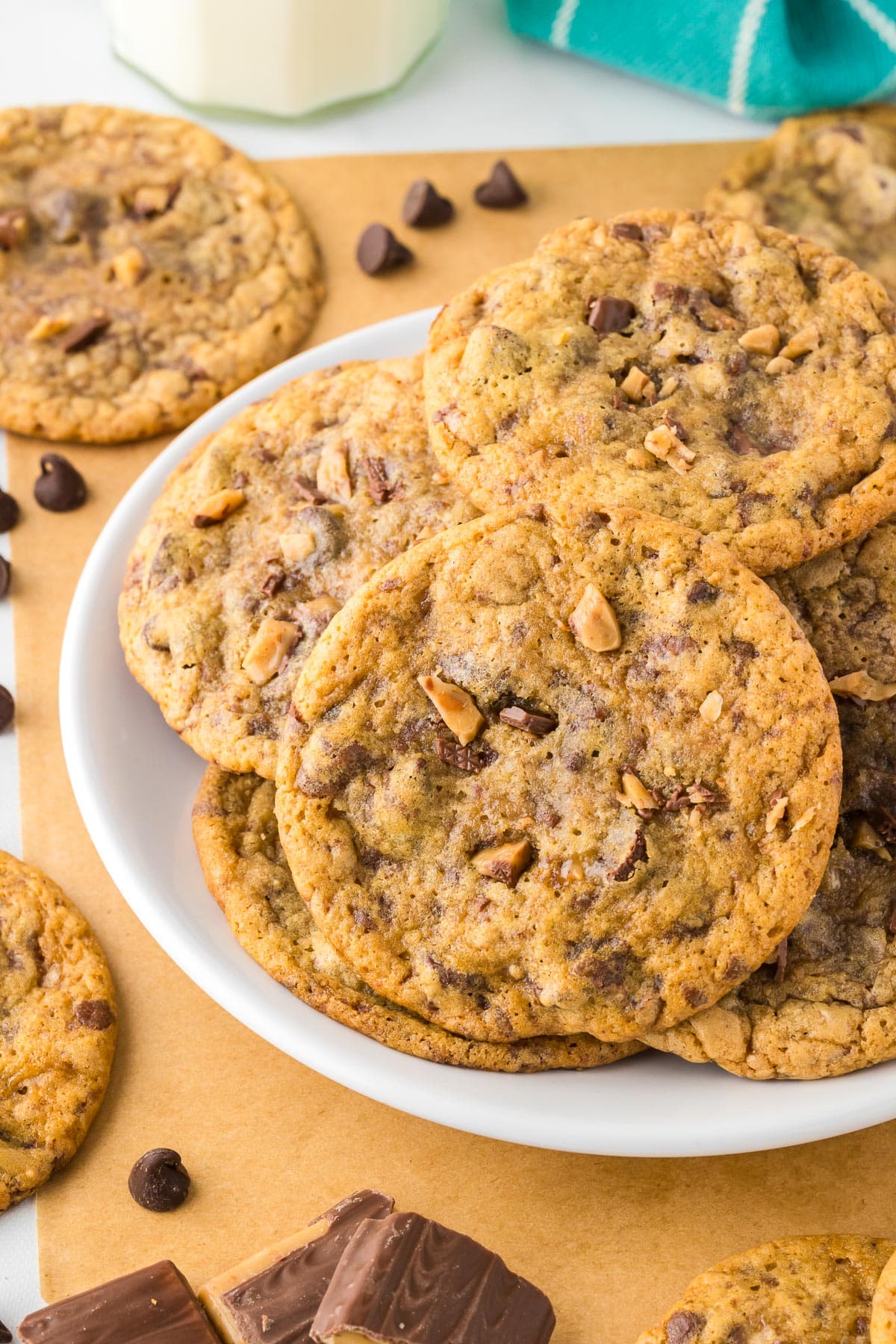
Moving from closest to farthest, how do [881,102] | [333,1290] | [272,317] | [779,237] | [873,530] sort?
1. [333,1290]
2. [873,530]
3. [779,237]
4. [272,317]
5. [881,102]

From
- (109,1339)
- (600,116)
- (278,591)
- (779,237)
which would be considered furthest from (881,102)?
(109,1339)

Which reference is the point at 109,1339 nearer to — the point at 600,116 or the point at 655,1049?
the point at 655,1049

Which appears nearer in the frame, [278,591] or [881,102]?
[278,591]

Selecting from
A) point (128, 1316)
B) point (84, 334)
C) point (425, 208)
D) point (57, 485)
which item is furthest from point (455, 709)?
point (425, 208)

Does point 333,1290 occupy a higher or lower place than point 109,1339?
higher

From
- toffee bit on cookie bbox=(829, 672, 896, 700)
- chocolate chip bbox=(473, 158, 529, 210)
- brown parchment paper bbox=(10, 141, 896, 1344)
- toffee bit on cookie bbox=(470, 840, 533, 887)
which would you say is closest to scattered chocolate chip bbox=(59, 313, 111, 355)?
chocolate chip bbox=(473, 158, 529, 210)

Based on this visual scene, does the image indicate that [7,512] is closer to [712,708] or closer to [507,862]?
[507,862]

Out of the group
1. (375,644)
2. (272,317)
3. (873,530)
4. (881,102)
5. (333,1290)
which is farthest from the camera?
(881,102)
